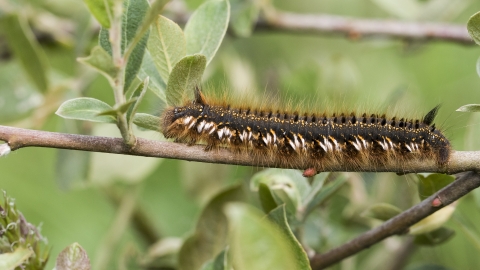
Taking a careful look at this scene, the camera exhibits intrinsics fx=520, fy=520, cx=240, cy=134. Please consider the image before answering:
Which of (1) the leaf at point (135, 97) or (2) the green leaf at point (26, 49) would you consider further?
(2) the green leaf at point (26, 49)

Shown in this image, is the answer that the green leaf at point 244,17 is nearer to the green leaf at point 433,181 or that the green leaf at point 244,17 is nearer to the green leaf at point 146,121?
the green leaf at point 146,121

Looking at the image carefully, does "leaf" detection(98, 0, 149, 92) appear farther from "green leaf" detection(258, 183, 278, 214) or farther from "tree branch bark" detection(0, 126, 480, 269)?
"green leaf" detection(258, 183, 278, 214)

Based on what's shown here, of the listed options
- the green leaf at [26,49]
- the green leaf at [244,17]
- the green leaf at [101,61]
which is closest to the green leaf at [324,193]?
the green leaf at [101,61]

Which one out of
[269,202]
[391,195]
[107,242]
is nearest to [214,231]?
[269,202]

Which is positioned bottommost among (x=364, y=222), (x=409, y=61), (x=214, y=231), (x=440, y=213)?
(x=409, y=61)

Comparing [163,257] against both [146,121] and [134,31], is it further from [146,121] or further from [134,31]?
[134,31]

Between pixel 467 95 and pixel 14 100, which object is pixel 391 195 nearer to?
pixel 467 95

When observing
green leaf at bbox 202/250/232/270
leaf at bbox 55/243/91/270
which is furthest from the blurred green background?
leaf at bbox 55/243/91/270
